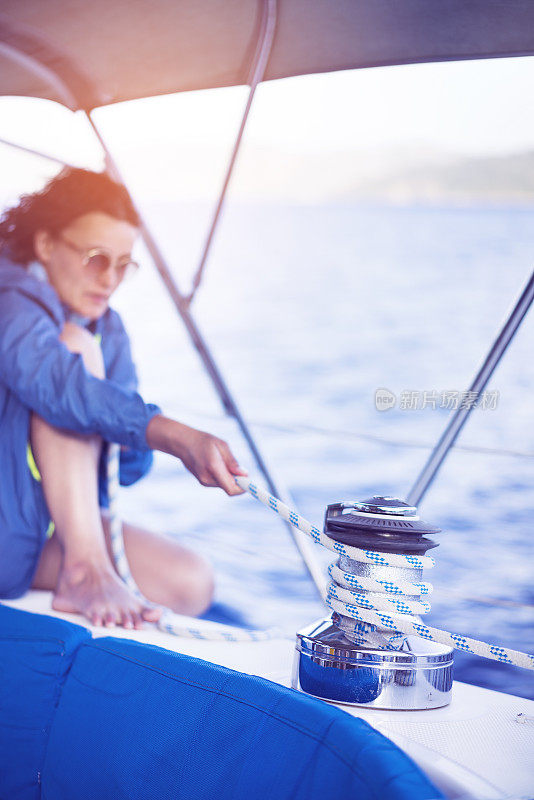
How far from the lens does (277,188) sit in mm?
19422

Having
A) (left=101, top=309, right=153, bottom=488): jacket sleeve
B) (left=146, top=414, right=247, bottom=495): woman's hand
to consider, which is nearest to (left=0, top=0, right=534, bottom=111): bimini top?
(left=101, top=309, right=153, bottom=488): jacket sleeve

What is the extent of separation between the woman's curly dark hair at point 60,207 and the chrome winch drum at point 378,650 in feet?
3.28

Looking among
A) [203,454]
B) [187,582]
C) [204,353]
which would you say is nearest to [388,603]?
[203,454]

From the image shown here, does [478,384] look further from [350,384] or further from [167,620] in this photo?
[350,384]

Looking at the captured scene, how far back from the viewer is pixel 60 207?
1708 millimetres

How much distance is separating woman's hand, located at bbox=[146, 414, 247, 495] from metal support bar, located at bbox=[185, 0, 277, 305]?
0.55m

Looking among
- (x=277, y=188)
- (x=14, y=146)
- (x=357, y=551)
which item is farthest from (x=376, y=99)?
(x=357, y=551)

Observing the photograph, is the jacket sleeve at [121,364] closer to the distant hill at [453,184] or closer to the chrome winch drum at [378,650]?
the chrome winch drum at [378,650]

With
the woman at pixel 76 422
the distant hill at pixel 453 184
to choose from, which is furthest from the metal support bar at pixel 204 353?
the distant hill at pixel 453 184

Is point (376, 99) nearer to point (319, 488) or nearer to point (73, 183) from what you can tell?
point (319, 488)

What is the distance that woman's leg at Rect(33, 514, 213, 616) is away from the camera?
1.73 meters

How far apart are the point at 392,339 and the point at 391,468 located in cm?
747

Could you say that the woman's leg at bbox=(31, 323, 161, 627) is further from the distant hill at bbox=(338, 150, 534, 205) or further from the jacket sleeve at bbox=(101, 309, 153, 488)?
the distant hill at bbox=(338, 150, 534, 205)

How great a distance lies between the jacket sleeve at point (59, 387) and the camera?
1.38 m
